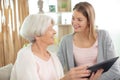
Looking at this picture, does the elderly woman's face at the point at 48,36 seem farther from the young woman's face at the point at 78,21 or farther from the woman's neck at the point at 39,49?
the young woman's face at the point at 78,21

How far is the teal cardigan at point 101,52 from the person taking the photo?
1.95 metres

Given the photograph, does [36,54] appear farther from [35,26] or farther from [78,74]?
[78,74]

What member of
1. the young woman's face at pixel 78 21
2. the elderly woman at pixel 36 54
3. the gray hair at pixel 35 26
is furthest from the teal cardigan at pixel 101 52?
the gray hair at pixel 35 26

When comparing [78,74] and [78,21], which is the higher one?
[78,21]

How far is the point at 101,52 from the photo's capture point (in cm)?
195

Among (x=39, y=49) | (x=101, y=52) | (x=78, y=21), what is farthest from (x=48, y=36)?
(x=101, y=52)

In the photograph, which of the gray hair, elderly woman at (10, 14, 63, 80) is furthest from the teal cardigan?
the gray hair

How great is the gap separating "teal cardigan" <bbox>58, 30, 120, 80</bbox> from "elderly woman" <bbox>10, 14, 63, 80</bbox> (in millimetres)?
277

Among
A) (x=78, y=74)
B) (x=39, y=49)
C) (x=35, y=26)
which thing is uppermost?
(x=35, y=26)

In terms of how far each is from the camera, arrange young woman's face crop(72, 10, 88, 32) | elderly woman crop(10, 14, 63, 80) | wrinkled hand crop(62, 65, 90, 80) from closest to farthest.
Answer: wrinkled hand crop(62, 65, 90, 80), elderly woman crop(10, 14, 63, 80), young woman's face crop(72, 10, 88, 32)

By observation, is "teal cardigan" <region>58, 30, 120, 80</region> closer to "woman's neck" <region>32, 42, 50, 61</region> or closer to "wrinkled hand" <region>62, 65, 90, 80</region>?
"woman's neck" <region>32, 42, 50, 61</region>

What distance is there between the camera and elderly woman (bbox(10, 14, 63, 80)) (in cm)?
157

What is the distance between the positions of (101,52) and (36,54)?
1.95ft

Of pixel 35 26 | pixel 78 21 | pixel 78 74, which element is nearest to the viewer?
pixel 78 74
